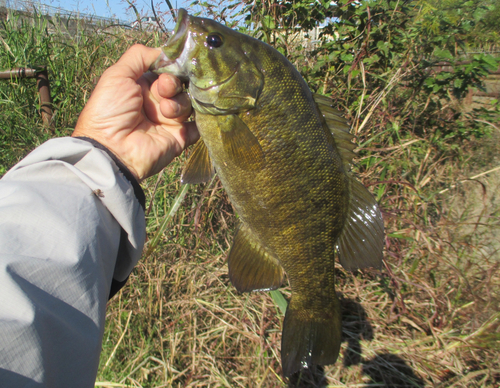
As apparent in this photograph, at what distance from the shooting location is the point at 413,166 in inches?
120

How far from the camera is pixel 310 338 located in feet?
4.84

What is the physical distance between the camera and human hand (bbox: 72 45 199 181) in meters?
1.53

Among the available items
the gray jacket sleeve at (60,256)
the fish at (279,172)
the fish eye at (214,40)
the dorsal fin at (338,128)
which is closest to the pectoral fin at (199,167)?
the fish at (279,172)

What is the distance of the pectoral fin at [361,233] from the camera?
1442 millimetres

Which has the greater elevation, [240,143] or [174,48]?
[174,48]

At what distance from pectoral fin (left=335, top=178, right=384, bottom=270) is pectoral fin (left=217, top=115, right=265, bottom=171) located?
468 millimetres

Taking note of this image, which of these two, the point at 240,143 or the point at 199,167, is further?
the point at 199,167

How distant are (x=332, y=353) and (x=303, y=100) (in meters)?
1.14

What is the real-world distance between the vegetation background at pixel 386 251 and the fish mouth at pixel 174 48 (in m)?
0.93

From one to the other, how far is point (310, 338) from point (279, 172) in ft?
2.63

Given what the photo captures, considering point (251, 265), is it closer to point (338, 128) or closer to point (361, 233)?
point (361, 233)

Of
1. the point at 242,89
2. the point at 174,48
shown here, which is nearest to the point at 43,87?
the point at 174,48

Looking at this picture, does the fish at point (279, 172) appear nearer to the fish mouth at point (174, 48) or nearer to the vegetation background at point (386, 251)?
the fish mouth at point (174, 48)

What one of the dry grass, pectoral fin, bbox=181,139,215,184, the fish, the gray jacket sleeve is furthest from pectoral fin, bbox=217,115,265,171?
the dry grass
